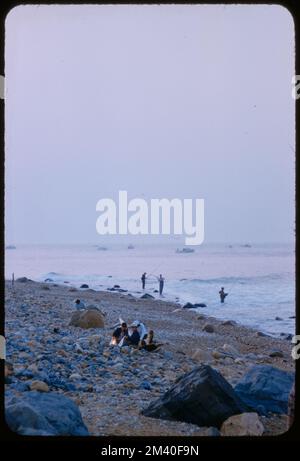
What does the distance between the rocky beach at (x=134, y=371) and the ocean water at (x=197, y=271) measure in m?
0.06

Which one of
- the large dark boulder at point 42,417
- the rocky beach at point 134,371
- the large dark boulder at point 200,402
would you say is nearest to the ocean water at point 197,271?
the rocky beach at point 134,371

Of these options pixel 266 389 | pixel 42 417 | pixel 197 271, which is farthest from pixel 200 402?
pixel 42 417

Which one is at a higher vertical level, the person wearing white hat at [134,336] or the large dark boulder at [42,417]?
the person wearing white hat at [134,336]

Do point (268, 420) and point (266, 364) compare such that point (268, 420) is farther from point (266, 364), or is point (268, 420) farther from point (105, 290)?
point (105, 290)

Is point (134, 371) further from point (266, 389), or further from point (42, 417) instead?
point (266, 389)

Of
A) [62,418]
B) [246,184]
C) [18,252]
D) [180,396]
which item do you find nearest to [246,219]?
[246,184]

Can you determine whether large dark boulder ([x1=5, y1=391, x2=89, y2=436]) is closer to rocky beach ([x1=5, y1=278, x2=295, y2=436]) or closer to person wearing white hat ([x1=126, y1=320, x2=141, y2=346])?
rocky beach ([x1=5, y1=278, x2=295, y2=436])

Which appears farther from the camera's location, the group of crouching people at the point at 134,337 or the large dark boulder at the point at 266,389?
the group of crouching people at the point at 134,337

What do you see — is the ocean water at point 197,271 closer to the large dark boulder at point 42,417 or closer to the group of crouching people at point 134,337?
the group of crouching people at point 134,337

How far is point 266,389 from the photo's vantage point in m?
2.02

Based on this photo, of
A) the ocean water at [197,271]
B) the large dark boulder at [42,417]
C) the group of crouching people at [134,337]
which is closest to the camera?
the large dark boulder at [42,417]

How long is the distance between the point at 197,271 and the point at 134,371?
1.74 feet

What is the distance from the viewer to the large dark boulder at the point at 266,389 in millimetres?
2016

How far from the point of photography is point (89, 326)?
86.1 inches
